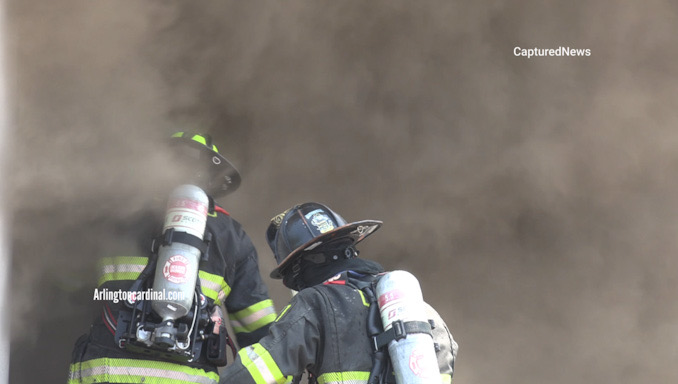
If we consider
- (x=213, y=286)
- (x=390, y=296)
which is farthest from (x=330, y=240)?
(x=213, y=286)

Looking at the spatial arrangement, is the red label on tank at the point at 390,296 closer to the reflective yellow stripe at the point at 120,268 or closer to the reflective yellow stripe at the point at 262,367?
the reflective yellow stripe at the point at 262,367

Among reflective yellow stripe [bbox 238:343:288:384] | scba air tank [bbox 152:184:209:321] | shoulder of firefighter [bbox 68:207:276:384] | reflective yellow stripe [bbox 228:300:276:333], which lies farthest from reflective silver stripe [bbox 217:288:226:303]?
reflective yellow stripe [bbox 238:343:288:384]

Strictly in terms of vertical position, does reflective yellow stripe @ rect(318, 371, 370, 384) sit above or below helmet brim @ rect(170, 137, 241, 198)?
below

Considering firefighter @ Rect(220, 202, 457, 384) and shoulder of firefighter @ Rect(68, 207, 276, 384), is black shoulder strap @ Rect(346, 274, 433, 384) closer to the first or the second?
firefighter @ Rect(220, 202, 457, 384)

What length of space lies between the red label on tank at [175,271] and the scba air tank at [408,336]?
861 mm

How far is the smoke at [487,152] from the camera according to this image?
227 inches

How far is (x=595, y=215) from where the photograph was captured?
5.91m

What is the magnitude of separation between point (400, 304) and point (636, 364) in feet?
11.5

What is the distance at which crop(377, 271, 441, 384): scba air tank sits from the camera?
2.85m

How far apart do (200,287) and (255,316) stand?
0.52 metres

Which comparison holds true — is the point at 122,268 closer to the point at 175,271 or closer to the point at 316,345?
the point at 175,271

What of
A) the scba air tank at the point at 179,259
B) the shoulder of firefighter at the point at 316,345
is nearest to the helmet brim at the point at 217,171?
the scba air tank at the point at 179,259

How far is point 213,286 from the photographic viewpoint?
3.75m

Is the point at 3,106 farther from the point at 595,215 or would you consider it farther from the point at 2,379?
the point at 595,215
